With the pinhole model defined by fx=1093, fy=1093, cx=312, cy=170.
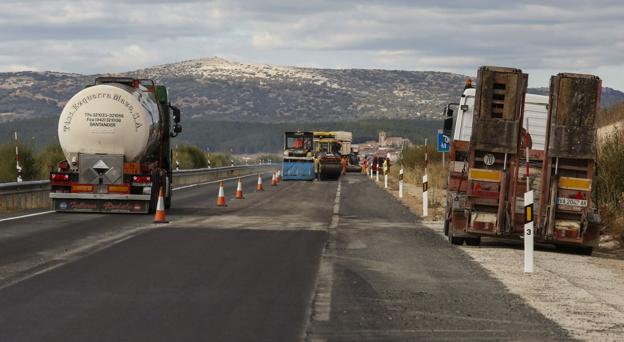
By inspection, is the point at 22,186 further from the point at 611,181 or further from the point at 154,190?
the point at 611,181

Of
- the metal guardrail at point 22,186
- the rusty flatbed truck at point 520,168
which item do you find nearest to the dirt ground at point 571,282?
the rusty flatbed truck at point 520,168

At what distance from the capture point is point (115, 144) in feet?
83.9

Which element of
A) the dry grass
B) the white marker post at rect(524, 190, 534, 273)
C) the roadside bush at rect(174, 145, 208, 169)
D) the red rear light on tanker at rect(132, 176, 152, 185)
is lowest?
the roadside bush at rect(174, 145, 208, 169)

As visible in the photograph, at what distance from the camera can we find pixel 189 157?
226ft

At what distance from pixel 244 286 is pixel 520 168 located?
7953mm

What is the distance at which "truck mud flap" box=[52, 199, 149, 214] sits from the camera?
25.8 metres

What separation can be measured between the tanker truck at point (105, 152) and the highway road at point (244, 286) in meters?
2.56

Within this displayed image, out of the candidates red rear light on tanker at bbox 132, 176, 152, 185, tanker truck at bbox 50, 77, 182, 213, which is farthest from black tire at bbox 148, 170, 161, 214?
red rear light on tanker at bbox 132, 176, 152, 185

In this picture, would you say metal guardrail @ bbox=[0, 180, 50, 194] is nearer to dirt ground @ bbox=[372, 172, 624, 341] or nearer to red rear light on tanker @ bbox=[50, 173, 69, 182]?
red rear light on tanker @ bbox=[50, 173, 69, 182]

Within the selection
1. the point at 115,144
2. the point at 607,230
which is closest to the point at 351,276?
the point at 607,230

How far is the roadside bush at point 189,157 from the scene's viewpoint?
66.3 meters

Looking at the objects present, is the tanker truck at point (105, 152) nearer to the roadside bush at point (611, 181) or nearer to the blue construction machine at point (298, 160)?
the roadside bush at point (611, 181)

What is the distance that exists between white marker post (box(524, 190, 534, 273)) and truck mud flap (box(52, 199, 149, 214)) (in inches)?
488

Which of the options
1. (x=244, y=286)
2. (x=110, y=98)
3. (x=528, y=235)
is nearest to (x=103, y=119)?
(x=110, y=98)
